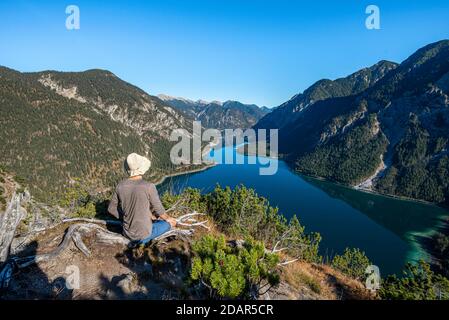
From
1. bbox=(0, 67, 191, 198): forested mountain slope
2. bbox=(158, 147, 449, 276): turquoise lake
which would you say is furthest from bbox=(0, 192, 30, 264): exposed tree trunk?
bbox=(0, 67, 191, 198): forested mountain slope

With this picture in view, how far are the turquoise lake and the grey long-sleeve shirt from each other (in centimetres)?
5637

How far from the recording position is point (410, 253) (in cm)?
8319

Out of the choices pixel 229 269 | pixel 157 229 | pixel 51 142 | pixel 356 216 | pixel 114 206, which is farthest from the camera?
pixel 51 142

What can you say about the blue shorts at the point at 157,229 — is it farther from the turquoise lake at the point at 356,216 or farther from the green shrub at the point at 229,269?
the turquoise lake at the point at 356,216

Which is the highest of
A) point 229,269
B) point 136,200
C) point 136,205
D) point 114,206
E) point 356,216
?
point 136,200

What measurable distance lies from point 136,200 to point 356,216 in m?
120

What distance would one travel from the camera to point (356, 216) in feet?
368

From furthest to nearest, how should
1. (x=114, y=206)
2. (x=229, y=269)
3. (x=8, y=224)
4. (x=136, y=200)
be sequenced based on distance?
(x=114, y=206) → (x=136, y=200) → (x=8, y=224) → (x=229, y=269)

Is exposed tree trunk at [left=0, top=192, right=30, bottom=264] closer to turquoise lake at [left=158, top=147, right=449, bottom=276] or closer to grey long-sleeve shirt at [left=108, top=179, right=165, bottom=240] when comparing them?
grey long-sleeve shirt at [left=108, top=179, right=165, bottom=240]

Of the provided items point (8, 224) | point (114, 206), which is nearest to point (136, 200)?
point (114, 206)

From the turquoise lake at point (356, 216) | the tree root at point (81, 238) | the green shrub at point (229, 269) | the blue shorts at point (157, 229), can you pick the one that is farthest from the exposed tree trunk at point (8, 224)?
the turquoise lake at point (356, 216)

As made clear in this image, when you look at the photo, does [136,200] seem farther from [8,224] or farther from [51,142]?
[51,142]

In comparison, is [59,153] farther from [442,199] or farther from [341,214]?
[442,199]

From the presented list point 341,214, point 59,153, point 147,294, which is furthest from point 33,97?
point 147,294
